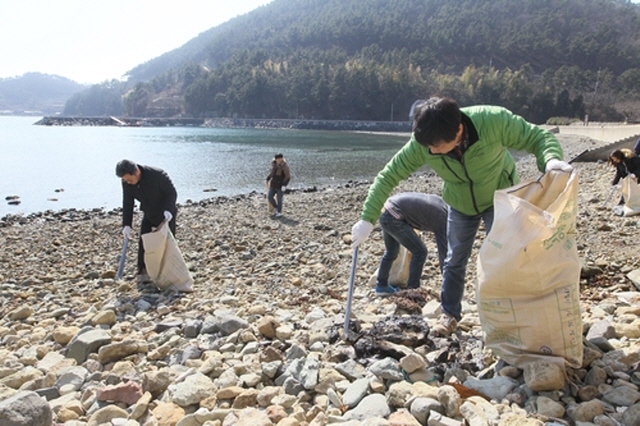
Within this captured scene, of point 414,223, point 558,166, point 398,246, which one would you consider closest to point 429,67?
point 398,246

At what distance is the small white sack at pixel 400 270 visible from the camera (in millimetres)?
5086

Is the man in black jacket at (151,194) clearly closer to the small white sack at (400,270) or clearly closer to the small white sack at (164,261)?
the small white sack at (164,261)

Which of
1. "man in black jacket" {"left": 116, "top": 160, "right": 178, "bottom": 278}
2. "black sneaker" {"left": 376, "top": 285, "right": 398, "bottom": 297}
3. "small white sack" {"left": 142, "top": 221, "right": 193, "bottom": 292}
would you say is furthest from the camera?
"man in black jacket" {"left": 116, "top": 160, "right": 178, "bottom": 278}

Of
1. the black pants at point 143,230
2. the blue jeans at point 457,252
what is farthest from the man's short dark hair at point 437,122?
the black pants at point 143,230

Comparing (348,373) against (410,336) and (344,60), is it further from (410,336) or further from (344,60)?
(344,60)

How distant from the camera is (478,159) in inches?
120

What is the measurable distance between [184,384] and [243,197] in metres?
16.3

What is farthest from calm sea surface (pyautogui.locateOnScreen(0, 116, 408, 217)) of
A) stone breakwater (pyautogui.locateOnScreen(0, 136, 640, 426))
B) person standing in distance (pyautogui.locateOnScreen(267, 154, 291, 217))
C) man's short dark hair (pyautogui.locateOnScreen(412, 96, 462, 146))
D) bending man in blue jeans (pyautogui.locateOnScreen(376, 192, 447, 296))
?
man's short dark hair (pyautogui.locateOnScreen(412, 96, 462, 146))

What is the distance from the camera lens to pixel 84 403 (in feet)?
9.24

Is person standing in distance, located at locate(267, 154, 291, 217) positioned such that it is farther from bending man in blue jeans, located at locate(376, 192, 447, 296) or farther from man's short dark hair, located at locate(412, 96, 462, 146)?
man's short dark hair, located at locate(412, 96, 462, 146)

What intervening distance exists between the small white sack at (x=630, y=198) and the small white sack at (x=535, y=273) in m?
6.33

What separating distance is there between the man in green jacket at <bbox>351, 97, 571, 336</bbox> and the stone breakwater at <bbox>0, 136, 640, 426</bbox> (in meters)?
0.60

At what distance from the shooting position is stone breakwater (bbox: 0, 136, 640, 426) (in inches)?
94.7

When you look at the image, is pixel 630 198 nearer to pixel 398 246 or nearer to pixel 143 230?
pixel 398 246
